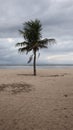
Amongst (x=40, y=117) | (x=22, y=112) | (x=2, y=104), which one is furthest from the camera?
(x=2, y=104)

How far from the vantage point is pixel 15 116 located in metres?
8.21

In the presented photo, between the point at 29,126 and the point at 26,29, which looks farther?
the point at 26,29

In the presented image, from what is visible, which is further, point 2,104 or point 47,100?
point 47,100

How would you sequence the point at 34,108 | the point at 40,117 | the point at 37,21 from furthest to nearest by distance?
the point at 37,21 → the point at 34,108 → the point at 40,117

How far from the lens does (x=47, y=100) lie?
11219mm

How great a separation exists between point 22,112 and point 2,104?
6.20 feet

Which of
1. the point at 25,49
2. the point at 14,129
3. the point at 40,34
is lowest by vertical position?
the point at 14,129

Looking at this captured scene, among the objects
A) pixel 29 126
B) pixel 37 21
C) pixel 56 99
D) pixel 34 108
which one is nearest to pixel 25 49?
pixel 37 21

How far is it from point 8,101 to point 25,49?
17.5 m

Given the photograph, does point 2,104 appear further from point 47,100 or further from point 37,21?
point 37,21

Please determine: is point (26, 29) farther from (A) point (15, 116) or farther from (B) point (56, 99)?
(A) point (15, 116)

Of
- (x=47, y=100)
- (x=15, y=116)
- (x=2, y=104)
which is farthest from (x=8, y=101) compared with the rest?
(x=15, y=116)

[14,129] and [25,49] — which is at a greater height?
[25,49]

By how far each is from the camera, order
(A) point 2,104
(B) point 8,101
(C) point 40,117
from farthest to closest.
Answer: (B) point 8,101
(A) point 2,104
(C) point 40,117
